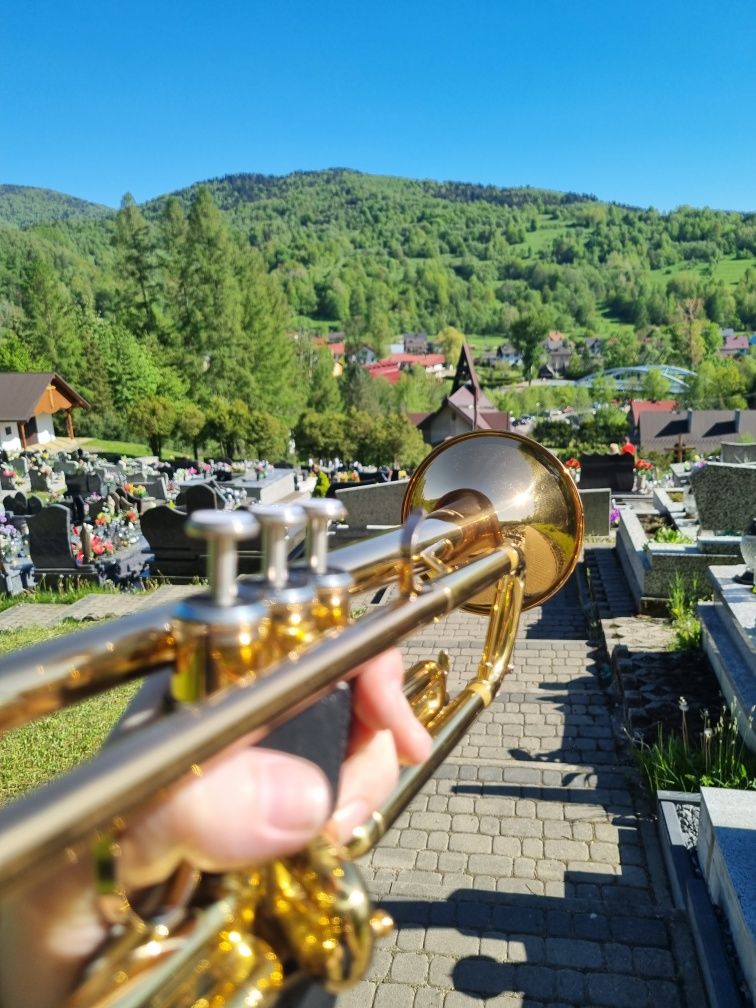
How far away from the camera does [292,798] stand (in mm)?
1056

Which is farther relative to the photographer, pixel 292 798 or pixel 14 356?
pixel 14 356

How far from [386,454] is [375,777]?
3234 cm

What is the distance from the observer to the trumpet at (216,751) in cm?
88

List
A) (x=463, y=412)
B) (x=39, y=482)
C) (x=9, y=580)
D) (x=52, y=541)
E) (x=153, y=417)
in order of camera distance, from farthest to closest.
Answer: (x=153, y=417), (x=463, y=412), (x=39, y=482), (x=52, y=541), (x=9, y=580)

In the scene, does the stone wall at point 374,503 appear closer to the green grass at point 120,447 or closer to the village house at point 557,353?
the green grass at point 120,447

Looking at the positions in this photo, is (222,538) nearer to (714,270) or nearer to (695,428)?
(695,428)

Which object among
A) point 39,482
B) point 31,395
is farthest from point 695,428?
point 31,395

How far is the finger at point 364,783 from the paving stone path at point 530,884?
2613 mm

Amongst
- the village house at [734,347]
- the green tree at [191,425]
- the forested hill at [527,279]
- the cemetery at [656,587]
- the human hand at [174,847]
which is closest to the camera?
the human hand at [174,847]

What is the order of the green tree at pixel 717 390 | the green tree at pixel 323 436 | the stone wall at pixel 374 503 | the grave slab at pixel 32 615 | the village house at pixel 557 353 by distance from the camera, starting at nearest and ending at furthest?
the grave slab at pixel 32 615, the stone wall at pixel 374 503, the green tree at pixel 323 436, the green tree at pixel 717 390, the village house at pixel 557 353

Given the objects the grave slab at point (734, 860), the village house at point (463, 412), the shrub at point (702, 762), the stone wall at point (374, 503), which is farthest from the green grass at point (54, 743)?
the village house at point (463, 412)

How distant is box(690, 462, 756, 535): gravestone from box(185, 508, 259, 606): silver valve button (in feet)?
31.2

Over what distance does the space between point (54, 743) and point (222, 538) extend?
625cm

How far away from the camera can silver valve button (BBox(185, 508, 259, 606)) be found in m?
1.09
